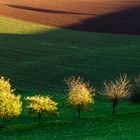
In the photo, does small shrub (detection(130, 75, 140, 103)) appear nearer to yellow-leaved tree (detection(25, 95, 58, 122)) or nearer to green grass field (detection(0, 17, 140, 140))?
green grass field (detection(0, 17, 140, 140))

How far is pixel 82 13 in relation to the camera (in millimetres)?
125250

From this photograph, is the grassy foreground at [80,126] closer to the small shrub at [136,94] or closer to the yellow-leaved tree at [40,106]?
the yellow-leaved tree at [40,106]

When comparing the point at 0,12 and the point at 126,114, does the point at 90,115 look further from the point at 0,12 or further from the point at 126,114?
the point at 0,12

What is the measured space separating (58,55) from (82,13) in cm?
3669

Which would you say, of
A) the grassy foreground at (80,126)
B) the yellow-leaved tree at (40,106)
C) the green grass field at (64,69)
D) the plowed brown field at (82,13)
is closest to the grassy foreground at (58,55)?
the green grass field at (64,69)

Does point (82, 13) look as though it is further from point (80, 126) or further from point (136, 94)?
point (80, 126)

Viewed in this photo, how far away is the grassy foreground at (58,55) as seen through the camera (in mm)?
75562

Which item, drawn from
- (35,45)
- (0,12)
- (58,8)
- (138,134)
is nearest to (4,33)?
(35,45)

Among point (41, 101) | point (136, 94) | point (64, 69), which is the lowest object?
point (41, 101)

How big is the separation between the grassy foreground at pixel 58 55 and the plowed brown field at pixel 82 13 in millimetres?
5250

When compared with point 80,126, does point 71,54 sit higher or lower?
higher

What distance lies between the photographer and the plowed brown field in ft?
379

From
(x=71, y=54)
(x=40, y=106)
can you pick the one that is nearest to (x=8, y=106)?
(x=40, y=106)

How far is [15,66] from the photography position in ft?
269
